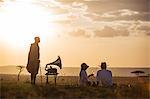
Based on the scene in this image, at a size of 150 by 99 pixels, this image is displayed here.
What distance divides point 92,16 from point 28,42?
3.99 ft

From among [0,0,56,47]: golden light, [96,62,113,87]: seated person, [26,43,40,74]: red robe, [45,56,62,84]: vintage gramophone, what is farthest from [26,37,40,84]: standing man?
[96,62,113,87]: seated person

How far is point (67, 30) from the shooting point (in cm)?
778

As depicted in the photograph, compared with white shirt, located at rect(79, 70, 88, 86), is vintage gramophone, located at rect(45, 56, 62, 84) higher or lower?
higher

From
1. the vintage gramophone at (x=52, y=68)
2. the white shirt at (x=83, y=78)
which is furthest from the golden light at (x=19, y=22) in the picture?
the white shirt at (x=83, y=78)

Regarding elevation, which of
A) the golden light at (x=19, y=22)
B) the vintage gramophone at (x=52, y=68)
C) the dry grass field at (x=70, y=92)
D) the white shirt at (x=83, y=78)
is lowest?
the dry grass field at (x=70, y=92)

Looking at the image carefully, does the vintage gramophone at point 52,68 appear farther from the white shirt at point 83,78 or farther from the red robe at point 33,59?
the white shirt at point 83,78

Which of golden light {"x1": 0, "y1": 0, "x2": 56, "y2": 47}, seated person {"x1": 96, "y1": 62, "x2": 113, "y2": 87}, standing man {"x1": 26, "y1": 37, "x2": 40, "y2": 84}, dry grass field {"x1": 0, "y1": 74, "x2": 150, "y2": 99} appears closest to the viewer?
dry grass field {"x1": 0, "y1": 74, "x2": 150, "y2": 99}

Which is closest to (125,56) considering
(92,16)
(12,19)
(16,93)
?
(92,16)

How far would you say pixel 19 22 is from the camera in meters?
7.38

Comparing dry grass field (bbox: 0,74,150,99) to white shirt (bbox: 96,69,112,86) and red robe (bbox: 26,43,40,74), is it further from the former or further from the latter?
red robe (bbox: 26,43,40,74)

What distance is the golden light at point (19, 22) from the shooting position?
24.1 feet

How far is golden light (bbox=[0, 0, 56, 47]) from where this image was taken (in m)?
7.34

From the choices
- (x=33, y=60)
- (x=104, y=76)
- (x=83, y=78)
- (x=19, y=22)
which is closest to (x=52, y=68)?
(x=33, y=60)

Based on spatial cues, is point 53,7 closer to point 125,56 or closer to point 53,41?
point 53,41
